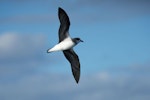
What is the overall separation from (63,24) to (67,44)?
160 cm

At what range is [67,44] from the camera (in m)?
23.1

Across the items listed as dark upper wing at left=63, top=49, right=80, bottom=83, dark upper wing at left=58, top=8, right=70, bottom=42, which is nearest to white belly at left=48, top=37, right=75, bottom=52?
dark upper wing at left=58, top=8, right=70, bottom=42

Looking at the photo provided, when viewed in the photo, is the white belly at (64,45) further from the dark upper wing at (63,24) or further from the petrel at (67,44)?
the dark upper wing at (63,24)

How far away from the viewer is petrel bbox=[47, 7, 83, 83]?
22780 millimetres

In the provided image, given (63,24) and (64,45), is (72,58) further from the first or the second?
(63,24)

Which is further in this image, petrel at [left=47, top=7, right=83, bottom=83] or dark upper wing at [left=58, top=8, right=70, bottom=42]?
dark upper wing at [left=58, top=8, right=70, bottom=42]

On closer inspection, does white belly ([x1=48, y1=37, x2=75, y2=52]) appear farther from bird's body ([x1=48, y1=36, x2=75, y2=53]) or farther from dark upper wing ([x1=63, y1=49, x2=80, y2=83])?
dark upper wing ([x1=63, y1=49, x2=80, y2=83])

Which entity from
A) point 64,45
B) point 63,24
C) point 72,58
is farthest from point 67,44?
point 72,58

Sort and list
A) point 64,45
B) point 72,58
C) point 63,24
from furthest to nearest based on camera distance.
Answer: point 72,58 → point 63,24 → point 64,45

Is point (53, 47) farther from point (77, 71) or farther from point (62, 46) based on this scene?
point (77, 71)

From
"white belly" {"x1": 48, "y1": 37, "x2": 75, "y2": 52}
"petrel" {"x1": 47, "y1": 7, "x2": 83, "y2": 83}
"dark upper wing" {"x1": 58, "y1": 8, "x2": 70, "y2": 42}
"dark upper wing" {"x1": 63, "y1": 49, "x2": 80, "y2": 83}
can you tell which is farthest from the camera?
"dark upper wing" {"x1": 63, "y1": 49, "x2": 80, "y2": 83}

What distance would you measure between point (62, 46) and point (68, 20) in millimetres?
2192

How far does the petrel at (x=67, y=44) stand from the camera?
2278 centimetres

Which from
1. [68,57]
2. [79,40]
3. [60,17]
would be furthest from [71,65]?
[60,17]
